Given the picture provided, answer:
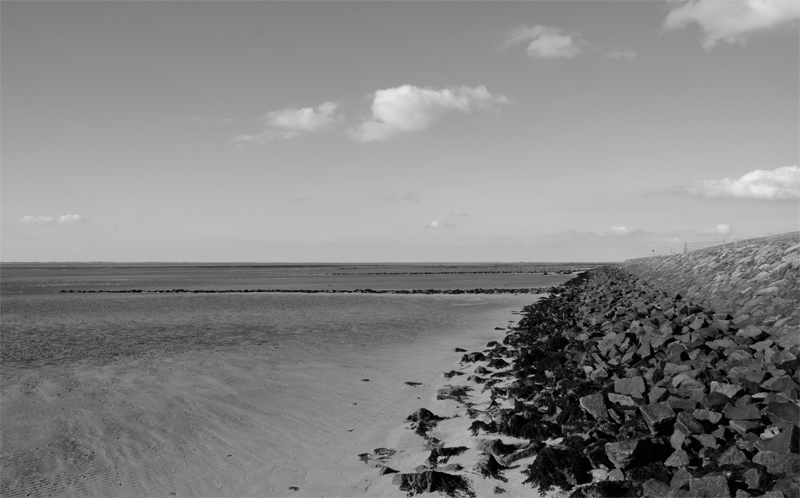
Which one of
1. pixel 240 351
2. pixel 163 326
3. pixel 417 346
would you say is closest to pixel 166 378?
pixel 240 351

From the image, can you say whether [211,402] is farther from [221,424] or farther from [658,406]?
[658,406]

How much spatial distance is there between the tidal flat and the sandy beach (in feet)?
0.09

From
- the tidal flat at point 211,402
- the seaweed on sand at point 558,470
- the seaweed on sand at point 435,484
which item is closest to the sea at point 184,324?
the tidal flat at point 211,402

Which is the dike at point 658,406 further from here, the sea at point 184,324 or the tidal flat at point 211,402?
the sea at point 184,324

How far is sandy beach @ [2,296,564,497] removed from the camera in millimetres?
6215

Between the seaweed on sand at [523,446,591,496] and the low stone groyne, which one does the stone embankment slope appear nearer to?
the low stone groyne

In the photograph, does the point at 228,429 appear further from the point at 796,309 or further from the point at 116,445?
the point at 796,309

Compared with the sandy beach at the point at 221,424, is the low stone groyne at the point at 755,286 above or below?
above

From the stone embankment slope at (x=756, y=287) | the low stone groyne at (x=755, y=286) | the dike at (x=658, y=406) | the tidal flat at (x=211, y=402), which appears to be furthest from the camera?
the low stone groyne at (x=755, y=286)

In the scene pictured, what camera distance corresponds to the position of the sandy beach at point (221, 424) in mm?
6215

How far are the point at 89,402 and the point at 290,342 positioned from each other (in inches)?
286

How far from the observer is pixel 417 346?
52.1 feet

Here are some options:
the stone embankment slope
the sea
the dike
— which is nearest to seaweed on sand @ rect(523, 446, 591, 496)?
the dike

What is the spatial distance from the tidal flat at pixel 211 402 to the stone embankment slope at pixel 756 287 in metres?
6.92
